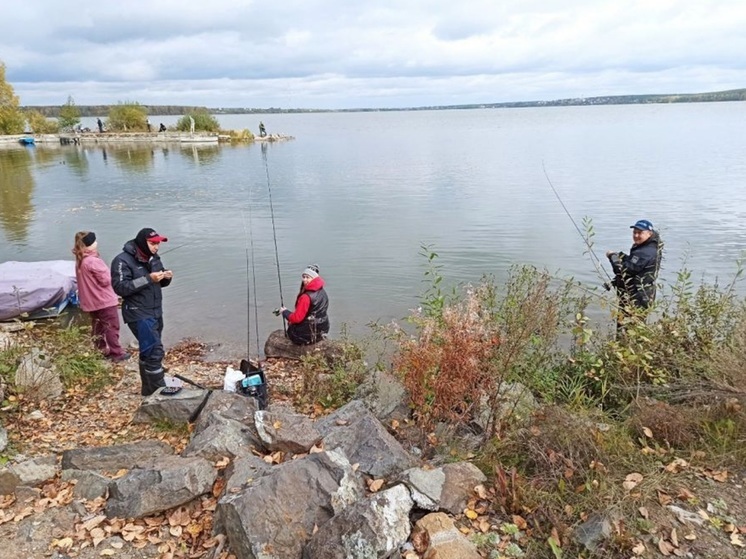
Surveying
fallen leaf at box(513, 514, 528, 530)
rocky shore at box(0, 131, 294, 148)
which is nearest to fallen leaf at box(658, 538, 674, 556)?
fallen leaf at box(513, 514, 528, 530)

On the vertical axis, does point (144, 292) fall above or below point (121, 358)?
above

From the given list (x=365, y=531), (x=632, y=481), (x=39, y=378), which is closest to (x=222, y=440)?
(x=365, y=531)

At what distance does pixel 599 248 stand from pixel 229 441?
12.7m

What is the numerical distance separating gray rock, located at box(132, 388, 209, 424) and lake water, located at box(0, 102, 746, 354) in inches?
153

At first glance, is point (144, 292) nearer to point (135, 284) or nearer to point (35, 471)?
point (135, 284)

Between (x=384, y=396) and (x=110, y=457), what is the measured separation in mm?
2552

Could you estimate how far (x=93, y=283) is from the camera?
26.1ft

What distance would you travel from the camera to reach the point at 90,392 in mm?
6719

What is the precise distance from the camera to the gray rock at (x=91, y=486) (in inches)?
173

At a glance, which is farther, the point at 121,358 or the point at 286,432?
the point at 121,358

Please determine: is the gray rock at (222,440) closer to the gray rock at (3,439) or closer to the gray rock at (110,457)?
the gray rock at (110,457)

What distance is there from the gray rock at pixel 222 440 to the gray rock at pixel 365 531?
1433mm

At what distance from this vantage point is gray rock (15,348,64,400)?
6.10 metres

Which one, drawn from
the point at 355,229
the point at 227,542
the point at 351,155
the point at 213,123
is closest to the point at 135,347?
the point at 227,542
